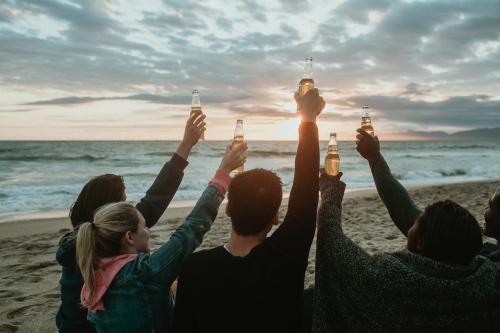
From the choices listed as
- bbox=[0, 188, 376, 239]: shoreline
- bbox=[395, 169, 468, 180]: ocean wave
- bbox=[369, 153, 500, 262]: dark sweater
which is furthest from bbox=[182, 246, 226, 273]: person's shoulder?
bbox=[395, 169, 468, 180]: ocean wave

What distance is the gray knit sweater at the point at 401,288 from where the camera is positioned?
1.87m

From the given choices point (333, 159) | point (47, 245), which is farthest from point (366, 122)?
point (47, 245)

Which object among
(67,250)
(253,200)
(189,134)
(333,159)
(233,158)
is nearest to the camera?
(253,200)

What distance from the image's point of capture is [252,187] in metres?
1.81

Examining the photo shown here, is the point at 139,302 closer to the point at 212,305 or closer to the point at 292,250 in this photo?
the point at 212,305

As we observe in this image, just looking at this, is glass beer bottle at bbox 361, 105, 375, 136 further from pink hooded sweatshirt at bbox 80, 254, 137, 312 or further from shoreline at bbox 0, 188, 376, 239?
shoreline at bbox 0, 188, 376, 239

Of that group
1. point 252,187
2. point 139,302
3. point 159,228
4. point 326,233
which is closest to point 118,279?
point 139,302

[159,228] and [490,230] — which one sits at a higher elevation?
[490,230]

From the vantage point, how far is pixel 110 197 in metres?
2.63

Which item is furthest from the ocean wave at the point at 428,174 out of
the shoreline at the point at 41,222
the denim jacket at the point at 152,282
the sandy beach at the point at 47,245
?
the denim jacket at the point at 152,282

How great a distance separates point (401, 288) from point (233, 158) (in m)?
1.02

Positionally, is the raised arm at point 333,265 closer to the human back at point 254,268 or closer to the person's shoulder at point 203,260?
the human back at point 254,268

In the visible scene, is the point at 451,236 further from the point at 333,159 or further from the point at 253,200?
the point at 333,159

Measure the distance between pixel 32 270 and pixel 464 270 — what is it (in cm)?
586
